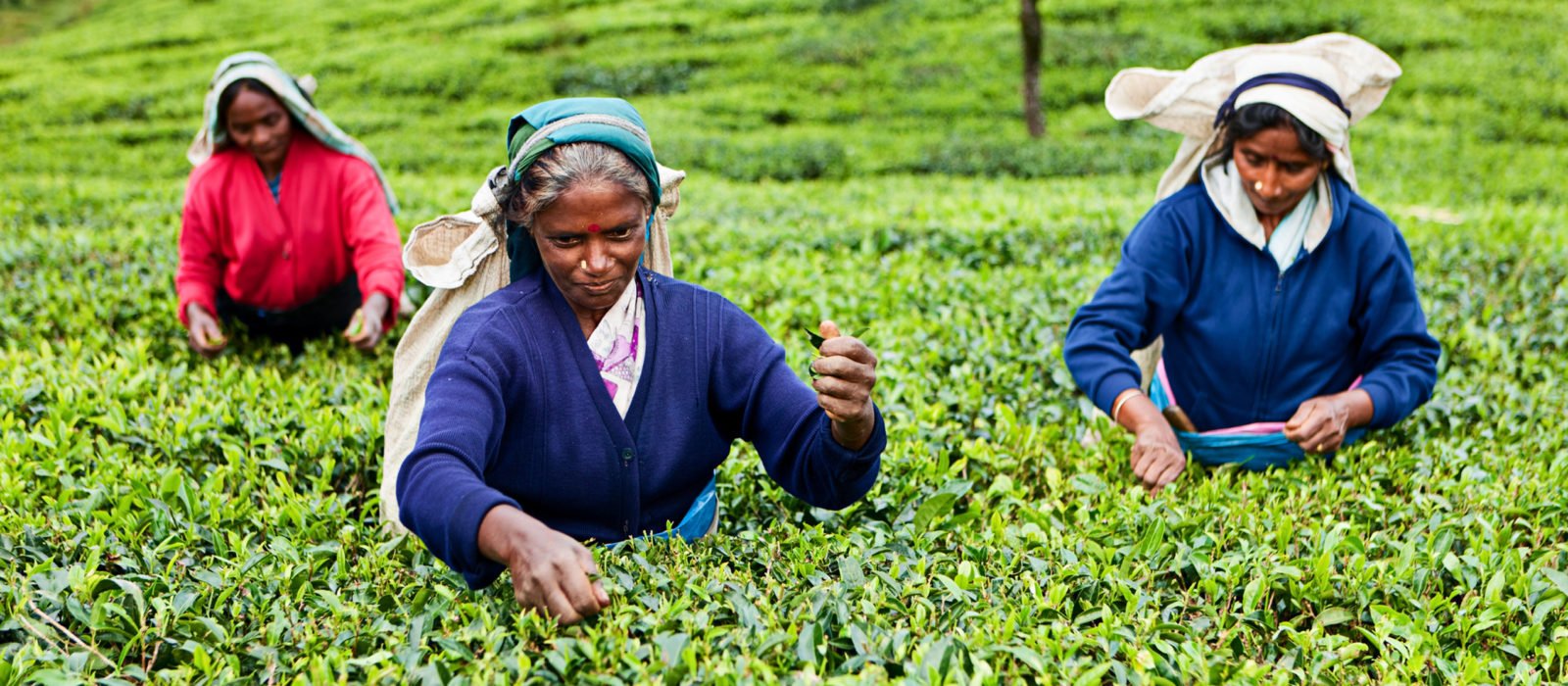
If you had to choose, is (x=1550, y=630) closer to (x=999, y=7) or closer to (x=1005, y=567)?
(x=1005, y=567)

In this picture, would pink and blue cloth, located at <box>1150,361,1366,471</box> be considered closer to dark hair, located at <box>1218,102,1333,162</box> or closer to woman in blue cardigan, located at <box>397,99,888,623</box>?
dark hair, located at <box>1218,102,1333,162</box>

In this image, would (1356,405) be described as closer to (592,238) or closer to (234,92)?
(592,238)

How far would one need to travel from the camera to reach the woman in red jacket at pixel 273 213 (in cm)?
410

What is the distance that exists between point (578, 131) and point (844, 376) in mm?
647

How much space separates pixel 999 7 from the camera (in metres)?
19.1

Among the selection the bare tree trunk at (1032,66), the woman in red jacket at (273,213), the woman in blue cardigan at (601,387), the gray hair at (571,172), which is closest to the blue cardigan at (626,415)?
the woman in blue cardigan at (601,387)

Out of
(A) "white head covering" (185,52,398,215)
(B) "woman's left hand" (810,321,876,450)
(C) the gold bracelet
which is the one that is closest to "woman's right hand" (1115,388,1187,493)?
(C) the gold bracelet

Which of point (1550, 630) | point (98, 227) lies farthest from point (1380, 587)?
point (98, 227)

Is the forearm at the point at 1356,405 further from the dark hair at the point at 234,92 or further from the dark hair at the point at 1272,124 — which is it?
the dark hair at the point at 234,92

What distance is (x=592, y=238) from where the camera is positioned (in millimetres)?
2031

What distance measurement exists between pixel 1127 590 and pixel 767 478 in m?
1.05

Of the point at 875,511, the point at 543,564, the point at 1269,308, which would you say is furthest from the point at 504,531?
the point at 1269,308

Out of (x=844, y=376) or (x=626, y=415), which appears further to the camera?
(x=626, y=415)

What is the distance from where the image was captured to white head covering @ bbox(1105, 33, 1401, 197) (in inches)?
116
